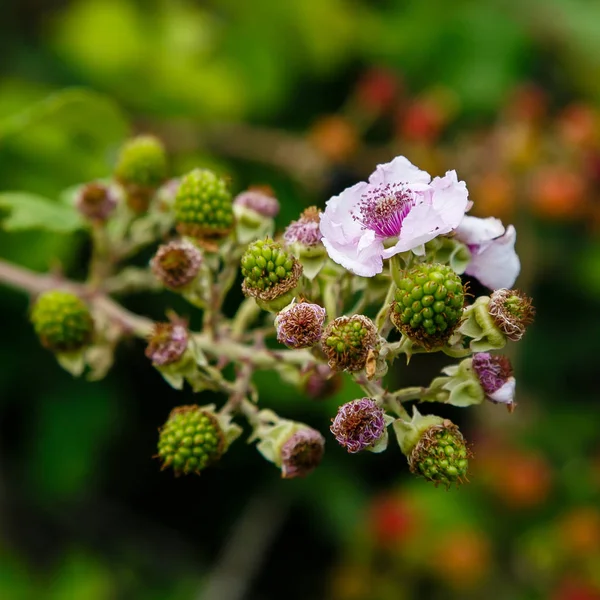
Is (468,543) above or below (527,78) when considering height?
below

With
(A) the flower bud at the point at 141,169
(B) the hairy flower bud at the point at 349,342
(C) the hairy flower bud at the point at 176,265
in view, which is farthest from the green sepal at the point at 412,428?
(A) the flower bud at the point at 141,169

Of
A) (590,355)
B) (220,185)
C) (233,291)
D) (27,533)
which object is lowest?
(27,533)

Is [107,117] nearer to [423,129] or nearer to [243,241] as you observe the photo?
[243,241]

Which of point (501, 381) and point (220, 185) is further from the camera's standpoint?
point (220, 185)

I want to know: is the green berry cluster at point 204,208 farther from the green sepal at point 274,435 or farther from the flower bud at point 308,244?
the green sepal at point 274,435

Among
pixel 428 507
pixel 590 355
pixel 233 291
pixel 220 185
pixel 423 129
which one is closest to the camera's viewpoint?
pixel 220 185

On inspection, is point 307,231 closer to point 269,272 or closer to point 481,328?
point 269,272

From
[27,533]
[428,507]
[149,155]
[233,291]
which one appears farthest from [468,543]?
[149,155]

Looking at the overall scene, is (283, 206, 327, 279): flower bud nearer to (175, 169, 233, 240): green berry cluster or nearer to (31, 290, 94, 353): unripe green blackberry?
(175, 169, 233, 240): green berry cluster
